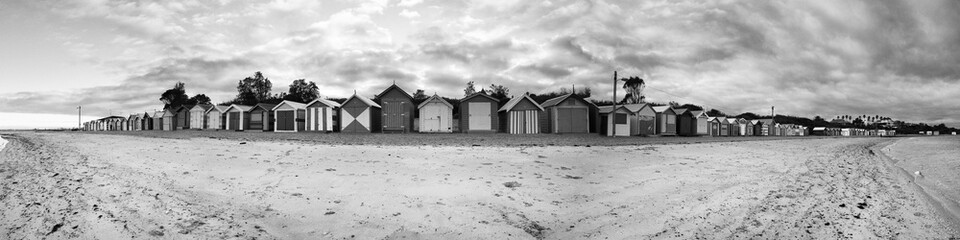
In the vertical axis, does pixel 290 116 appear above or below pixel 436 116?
above

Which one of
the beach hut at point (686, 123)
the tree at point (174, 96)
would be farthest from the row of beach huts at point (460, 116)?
the tree at point (174, 96)

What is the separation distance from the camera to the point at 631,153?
16078 mm

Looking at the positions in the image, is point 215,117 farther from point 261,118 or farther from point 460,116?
point 460,116

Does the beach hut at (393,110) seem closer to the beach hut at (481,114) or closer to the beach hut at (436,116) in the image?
the beach hut at (436,116)

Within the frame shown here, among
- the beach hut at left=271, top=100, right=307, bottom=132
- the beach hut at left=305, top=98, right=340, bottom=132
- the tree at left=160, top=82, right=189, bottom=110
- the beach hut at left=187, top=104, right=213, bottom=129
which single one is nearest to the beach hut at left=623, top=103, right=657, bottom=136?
the beach hut at left=305, top=98, right=340, bottom=132

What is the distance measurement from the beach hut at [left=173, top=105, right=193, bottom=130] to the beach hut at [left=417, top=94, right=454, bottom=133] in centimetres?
3461

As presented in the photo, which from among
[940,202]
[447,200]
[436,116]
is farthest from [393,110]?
[940,202]

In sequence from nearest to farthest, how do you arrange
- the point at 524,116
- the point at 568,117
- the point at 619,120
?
the point at 568,117 < the point at 524,116 < the point at 619,120

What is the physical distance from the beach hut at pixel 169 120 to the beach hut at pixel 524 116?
44.2 m

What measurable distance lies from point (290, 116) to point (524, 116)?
20.0 metres

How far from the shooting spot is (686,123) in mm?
47594

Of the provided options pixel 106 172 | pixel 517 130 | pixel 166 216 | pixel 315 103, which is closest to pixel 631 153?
pixel 166 216

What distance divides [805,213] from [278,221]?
8.61 metres

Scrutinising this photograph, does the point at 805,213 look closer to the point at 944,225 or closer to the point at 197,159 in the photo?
the point at 944,225
